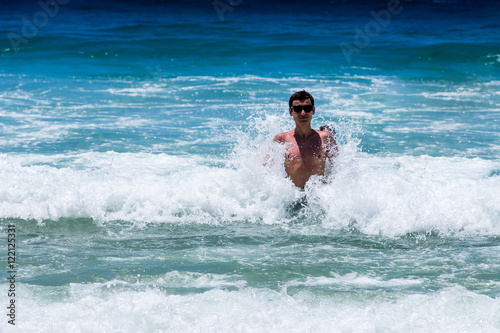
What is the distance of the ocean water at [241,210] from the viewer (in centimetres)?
379

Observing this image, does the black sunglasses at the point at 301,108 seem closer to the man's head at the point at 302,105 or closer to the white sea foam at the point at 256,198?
the man's head at the point at 302,105

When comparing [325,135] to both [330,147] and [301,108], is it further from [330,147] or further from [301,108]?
[301,108]

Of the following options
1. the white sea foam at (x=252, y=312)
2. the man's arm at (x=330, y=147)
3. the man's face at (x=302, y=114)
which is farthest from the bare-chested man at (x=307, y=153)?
the white sea foam at (x=252, y=312)

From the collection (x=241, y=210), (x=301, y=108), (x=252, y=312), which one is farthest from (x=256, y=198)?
(x=252, y=312)

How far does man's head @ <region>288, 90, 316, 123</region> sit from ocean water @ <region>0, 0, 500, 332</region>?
461 mm

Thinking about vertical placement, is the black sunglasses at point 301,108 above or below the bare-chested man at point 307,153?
above

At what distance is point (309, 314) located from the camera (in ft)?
12.2

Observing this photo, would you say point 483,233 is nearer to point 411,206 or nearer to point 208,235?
point 411,206

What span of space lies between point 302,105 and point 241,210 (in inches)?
44.9

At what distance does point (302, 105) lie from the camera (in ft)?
19.7

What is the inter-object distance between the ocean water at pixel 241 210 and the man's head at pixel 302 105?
0.46 meters

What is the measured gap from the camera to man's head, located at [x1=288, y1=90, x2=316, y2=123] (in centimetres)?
595

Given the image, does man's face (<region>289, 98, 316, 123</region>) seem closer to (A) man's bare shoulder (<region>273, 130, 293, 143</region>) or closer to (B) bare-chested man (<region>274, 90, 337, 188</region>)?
(B) bare-chested man (<region>274, 90, 337, 188</region>)

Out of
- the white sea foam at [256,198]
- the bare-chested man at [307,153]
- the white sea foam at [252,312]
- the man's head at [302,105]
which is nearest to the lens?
the white sea foam at [252,312]
